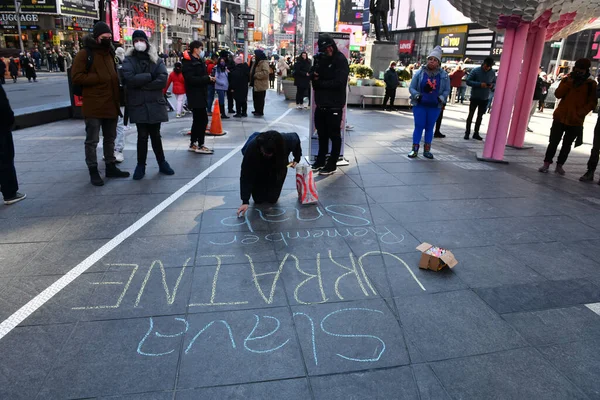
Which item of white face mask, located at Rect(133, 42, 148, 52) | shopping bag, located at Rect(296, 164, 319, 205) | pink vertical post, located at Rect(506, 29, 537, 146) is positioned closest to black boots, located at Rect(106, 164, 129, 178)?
white face mask, located at Rect(133, 42, 148, 52)

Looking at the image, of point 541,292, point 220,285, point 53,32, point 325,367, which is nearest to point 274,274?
point 220,285

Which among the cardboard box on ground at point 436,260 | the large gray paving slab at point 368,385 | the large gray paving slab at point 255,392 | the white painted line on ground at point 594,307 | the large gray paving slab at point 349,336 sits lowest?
the large gray paving slab at point 255,392

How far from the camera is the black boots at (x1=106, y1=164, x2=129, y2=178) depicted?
19.9 ft

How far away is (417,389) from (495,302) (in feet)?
4.05

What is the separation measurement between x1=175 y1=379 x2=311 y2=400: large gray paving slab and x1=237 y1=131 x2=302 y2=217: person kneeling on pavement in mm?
2447

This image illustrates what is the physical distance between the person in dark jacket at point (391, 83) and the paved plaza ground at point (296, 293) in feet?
31.3

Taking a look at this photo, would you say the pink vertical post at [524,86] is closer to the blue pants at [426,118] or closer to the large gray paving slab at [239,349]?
the blue pants at [426,118]

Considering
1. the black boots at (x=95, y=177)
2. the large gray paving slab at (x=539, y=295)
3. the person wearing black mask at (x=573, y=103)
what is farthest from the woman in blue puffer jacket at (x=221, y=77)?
the large gray paving slab at (x=539, y=295)

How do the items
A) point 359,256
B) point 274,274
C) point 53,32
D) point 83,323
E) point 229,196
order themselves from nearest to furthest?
point 83,323, point 274,274, point 359,256, point 229,196, point 53,32

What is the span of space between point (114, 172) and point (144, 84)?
1336 millimetres

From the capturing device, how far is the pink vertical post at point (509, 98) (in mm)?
7221

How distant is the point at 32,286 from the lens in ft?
10.9

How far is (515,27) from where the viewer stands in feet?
23.7

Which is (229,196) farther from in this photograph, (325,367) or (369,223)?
(325,367)
